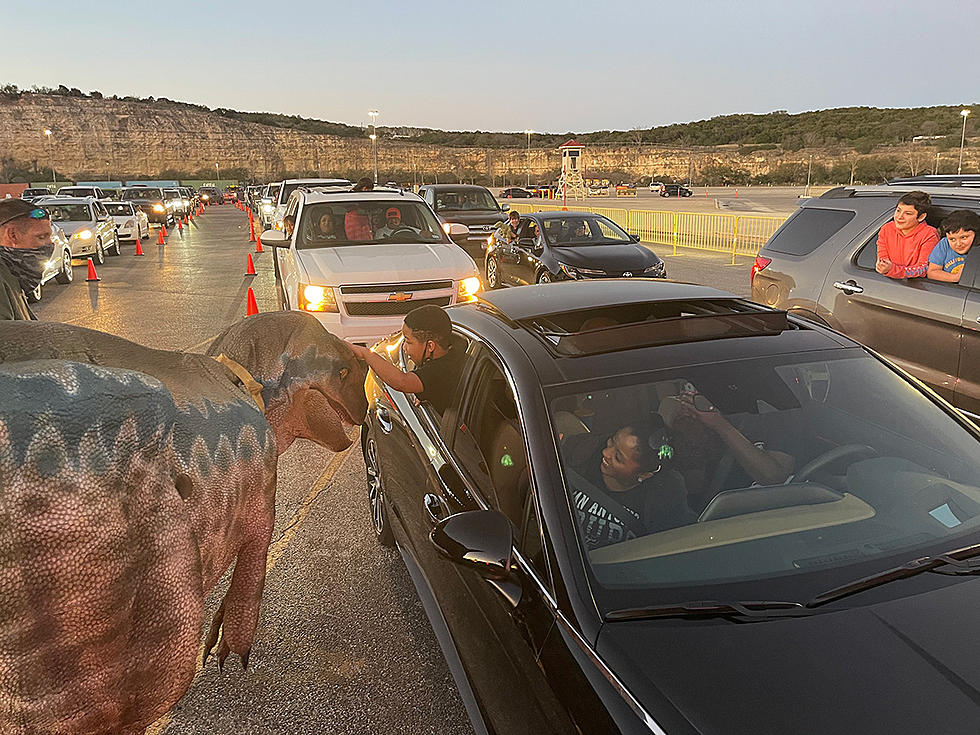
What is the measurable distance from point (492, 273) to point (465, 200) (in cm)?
547

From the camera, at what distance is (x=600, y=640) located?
6.28 feet

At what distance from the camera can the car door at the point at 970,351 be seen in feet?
17.3

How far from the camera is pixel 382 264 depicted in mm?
8383

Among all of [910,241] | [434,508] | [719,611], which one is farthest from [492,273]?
[719,611]

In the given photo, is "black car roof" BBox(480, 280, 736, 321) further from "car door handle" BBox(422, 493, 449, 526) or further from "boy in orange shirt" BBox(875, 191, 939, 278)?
"boy in orange shirt" BBox(875, 191, 939, 278)

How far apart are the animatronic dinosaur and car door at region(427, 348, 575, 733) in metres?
0.81

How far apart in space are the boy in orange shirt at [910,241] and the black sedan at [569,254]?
547cm

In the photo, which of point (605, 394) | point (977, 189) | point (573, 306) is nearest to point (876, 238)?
point (977, 189)

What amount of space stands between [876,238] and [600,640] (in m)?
5.71

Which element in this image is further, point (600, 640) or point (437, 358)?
point (437, 358)

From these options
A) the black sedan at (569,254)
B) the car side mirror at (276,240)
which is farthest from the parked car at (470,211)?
the car side mirror at (276,240)

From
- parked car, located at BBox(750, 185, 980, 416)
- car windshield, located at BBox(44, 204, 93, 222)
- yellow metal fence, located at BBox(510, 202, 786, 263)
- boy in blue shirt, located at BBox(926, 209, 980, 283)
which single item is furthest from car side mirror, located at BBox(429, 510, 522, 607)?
Answer: car windshield, located at BBox(44, 204, 93, 222)

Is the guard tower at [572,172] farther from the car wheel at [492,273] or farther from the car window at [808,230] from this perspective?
the car window at [808,230]

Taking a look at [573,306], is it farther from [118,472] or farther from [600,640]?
[118,472]
